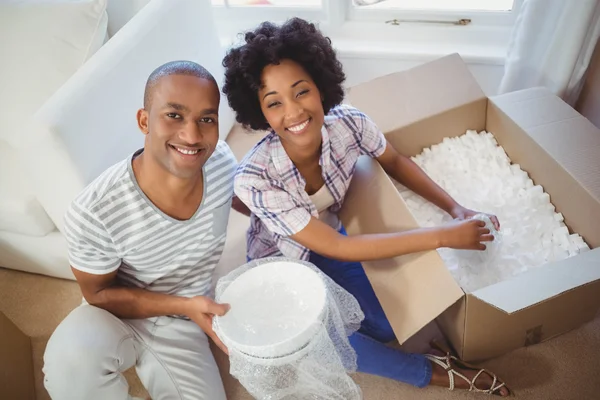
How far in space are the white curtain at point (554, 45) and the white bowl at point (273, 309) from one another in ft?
2.99

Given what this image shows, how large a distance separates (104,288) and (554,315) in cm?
100

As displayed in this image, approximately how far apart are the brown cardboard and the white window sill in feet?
3.54

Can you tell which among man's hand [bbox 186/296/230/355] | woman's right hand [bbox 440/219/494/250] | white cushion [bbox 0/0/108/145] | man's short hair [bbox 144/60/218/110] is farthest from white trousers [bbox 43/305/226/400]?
white cushion [bbox 0/0/108/145]

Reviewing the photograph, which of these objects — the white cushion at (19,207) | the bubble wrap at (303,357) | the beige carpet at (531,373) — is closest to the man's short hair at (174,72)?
the bubble wrap at (303,357)

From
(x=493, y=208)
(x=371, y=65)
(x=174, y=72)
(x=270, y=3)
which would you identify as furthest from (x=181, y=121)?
(x=270, y=3)

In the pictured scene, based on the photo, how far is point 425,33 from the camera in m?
1.72

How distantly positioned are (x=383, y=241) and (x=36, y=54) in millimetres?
1193

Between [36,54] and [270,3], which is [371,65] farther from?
[36,54]

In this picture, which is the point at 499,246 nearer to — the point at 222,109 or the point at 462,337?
the point at 462,337

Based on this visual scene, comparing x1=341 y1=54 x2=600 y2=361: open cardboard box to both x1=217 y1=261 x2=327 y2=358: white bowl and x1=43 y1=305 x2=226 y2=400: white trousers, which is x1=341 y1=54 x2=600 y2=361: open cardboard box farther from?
x1=43 y1=305 x2=226 y2=400: white trousers

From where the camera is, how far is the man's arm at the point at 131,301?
1.03m

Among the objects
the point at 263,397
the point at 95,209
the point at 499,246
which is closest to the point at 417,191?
the point at 499,246

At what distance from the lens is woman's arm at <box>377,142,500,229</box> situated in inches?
48.0

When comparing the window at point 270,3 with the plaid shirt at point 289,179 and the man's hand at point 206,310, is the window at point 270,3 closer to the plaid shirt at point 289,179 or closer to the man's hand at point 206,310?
the plaid shirt at point 289,179
